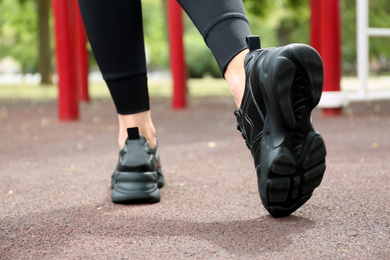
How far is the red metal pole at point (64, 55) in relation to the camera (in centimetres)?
429

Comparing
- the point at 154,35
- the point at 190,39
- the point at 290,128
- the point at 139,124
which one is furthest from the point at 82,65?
the point at 154,35

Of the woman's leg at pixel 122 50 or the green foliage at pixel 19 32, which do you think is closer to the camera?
the woman's leg at pixel 122 50

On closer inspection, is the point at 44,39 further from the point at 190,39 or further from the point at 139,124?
the point at 139,124

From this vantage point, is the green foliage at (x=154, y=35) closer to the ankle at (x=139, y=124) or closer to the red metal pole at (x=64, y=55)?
the red metal pole at (x=64, y=55)

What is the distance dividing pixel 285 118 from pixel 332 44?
3.37 m

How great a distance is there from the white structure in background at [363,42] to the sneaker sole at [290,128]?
395cm

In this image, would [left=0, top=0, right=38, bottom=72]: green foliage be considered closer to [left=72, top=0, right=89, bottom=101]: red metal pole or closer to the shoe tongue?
[left=72, top=0, right=89, bottom=101]: red metal pole

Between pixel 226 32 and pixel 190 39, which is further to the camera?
pixel 190 39

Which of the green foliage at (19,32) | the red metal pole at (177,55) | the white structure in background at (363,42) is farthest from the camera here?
the green foliage at (19,32)

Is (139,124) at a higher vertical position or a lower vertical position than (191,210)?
higher

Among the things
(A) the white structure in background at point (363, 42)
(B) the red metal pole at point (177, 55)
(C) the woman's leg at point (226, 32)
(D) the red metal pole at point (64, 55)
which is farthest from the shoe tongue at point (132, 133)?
(B) the red metal pole at point (177, 55)

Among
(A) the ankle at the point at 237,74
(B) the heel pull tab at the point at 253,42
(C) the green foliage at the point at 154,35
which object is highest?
(B) the heel pull tab at the point at 253,42

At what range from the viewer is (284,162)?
3.79 feet

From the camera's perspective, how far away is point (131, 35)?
1.48m
